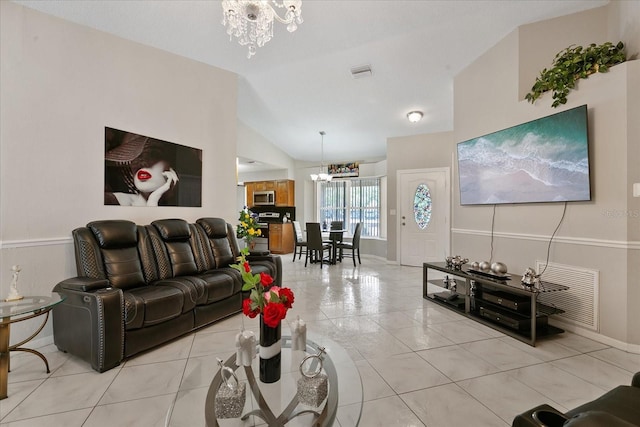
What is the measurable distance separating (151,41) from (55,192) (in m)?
1.96

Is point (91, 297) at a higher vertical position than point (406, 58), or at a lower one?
lower

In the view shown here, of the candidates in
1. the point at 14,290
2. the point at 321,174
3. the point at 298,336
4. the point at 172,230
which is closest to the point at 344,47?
the point at 172,230

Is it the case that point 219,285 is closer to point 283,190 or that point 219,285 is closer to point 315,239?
point 315,239

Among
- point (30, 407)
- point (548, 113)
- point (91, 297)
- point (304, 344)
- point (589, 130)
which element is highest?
point (548, 113)

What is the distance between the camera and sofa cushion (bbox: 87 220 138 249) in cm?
256

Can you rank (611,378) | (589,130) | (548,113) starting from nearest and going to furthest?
(611,378) → (589,130) → (548,113)

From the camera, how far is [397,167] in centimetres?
624

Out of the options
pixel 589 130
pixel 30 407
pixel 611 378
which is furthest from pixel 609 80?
pixel 30 407

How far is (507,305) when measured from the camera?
2787 millimetres

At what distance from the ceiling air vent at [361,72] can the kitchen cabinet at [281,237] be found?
474 cm

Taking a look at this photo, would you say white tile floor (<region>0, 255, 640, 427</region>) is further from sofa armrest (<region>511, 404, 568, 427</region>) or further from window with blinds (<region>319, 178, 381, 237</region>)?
window with blinds (<region>319, 178, 381, 237</region>)

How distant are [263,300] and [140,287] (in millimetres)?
1882

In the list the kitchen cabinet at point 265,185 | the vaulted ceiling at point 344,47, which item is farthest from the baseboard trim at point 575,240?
the kitchen cabinet at point 265,185

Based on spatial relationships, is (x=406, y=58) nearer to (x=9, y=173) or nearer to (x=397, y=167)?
(x=397, y=167)
